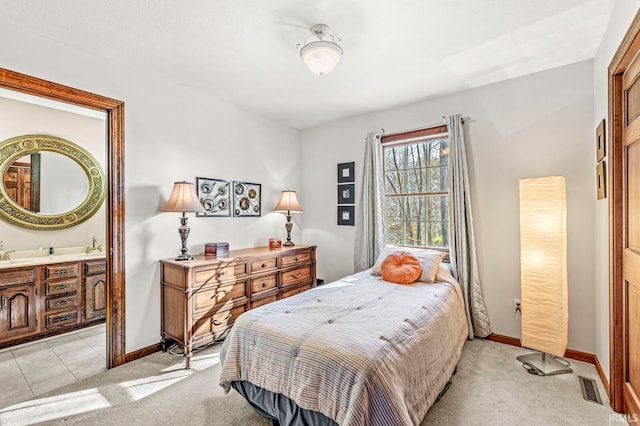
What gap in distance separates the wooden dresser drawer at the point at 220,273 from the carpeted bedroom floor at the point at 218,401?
0.72m

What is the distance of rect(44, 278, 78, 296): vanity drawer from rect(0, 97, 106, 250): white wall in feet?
1.92

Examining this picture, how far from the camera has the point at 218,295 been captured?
2830mm

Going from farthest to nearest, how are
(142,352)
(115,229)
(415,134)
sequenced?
1. (415,134)
2. (142,352)
3. (115,229)

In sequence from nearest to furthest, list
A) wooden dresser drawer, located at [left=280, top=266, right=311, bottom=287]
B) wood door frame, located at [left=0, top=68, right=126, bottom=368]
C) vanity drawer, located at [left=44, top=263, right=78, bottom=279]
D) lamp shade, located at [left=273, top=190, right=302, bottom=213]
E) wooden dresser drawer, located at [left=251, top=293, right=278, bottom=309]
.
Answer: wood door frame, located at [left=0, top=68, right=126, bottom=368], wooden dresser drawer, located at [left=251, top=293, right=278, bottom=309], vanity drawer, located at [left=44, top=263, right=78, bottom=279], wooden dresser drawer, located at [left=280, top=266, right=311, bottom=287], lamp shade, located at [left=273, top=190, right=302, bottom=213]

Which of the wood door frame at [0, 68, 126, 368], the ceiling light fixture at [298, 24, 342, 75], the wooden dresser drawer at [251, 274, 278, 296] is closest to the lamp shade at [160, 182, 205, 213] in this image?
the wood door frame at [0, 68, 126, 368]

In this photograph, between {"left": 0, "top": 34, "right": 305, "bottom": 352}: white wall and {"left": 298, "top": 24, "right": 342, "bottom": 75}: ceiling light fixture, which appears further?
{"left": 0, "top": 34, "right": 305, "bottom": 352}: white wall

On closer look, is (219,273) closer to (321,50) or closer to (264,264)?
(264,264)

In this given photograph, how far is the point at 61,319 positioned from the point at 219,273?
2.07 m

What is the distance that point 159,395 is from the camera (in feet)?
7.09

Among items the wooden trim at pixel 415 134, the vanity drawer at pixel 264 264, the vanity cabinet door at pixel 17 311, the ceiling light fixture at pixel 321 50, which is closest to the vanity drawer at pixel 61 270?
the vanity cabinet door at pixel 17 311

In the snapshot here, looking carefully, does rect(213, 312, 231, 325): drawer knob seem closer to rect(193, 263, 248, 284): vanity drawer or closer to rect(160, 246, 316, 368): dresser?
rect(160, 246, 316, 368): dresser

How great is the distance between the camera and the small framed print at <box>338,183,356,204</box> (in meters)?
4.05

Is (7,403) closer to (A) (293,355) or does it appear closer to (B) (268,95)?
(A) (293,355)

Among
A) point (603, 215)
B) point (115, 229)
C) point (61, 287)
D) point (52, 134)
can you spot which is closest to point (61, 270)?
point (61, 287)
